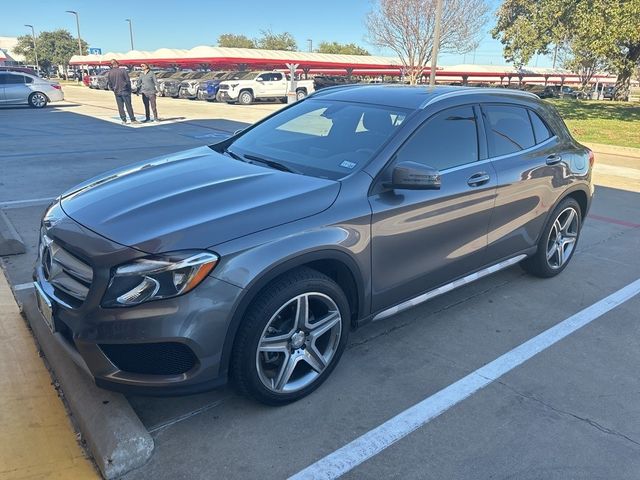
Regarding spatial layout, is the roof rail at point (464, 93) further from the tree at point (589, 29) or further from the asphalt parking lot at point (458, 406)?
the tree at point (589, 29)

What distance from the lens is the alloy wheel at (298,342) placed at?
281 cm

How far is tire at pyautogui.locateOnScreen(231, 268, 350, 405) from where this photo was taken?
2648 millimetres

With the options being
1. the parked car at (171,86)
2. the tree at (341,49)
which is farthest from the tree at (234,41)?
the parked car at (171,86)

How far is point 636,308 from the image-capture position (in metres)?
4.38

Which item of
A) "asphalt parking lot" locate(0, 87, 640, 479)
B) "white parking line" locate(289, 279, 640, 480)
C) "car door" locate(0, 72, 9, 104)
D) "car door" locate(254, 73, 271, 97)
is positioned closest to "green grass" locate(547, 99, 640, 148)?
"asphalt parking lot" locate(0, 87, 640, 479)

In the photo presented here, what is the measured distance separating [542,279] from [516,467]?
2.72 m

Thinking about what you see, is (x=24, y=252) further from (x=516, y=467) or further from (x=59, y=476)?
(x=516, y=467)

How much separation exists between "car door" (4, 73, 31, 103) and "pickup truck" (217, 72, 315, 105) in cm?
928

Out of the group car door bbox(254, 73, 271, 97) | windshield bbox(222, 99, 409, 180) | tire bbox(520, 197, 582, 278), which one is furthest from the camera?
car door bbox(254, 73, 271, 97)

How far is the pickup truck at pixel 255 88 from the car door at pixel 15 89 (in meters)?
9.28

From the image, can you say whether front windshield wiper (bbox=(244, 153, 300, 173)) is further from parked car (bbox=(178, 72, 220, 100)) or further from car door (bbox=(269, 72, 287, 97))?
parked car (bbox=(178, 72, 220, 100))

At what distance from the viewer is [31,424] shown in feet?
8.98

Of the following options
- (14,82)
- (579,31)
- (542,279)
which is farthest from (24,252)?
(14,82)

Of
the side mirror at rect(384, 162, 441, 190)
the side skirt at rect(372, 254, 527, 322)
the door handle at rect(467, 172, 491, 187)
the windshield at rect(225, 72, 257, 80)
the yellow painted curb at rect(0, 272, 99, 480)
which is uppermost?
the windshield at rect(225, 72, 257, 80)
